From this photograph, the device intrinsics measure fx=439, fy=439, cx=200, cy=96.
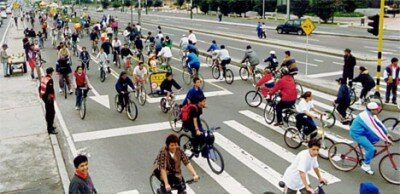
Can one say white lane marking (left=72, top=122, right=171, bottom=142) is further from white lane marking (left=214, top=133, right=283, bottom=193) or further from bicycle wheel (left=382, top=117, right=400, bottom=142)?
bicycle wheel (left=382, top=117, right=400, bottom=142)

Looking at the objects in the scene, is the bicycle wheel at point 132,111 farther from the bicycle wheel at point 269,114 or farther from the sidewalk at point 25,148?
the bicycle wheel at point 269,114

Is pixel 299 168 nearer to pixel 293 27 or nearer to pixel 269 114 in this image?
pixel 269 114

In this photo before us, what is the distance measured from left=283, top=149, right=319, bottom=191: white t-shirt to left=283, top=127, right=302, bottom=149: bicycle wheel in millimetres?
4340

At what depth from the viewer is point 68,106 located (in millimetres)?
17094

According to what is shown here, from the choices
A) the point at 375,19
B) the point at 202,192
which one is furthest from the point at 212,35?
the point at 202,192

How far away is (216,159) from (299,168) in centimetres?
326

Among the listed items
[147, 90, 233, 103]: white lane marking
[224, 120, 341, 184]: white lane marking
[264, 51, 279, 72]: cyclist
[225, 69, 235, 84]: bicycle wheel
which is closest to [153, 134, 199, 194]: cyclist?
[224, 120, 341, 184]: white lane marking

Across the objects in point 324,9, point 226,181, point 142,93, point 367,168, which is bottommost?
point 226,181

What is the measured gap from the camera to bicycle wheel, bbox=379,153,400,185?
9.44m

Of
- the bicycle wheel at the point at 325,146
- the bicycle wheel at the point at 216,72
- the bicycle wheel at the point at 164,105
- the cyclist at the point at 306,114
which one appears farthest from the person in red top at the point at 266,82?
the bicycle wheel at the point at 216,72

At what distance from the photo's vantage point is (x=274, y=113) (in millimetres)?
13953

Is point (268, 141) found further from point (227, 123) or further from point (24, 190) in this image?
point (24, 190)

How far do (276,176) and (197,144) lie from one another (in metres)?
1.98

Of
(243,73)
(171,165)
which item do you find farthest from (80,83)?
(171,165)
